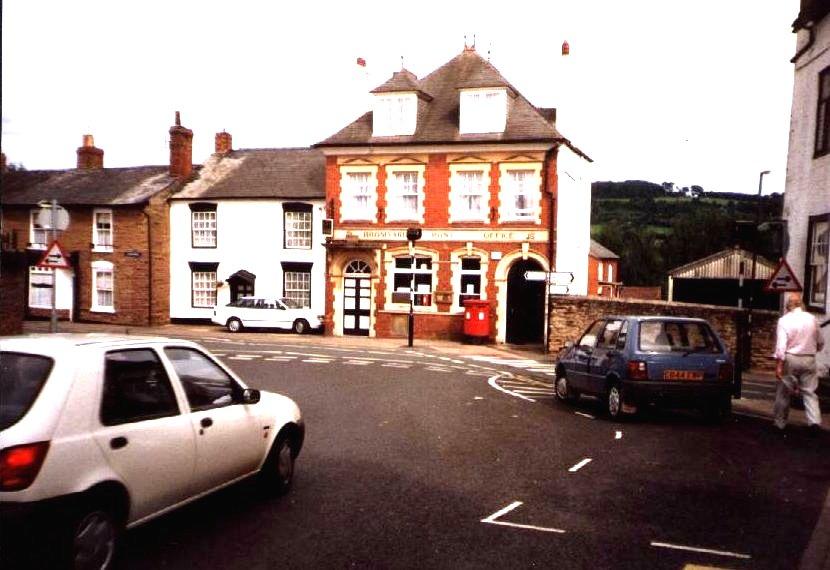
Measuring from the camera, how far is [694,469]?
8.35 m

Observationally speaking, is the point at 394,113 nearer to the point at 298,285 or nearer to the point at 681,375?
the point at 298,285

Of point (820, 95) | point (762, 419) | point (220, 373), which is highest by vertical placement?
point (820, 95)

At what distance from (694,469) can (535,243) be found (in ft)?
63.3

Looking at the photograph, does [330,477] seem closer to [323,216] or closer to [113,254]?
[323,216]

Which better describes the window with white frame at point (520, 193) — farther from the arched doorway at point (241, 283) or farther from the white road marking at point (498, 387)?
the arched doorway at point (241, 283)

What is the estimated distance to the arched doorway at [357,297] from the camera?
29.8m

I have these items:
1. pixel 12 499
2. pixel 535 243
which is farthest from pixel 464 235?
pixel 12 499

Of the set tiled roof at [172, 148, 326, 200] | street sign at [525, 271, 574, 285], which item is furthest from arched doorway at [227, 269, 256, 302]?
street sign at [525, 271, 574, 285]

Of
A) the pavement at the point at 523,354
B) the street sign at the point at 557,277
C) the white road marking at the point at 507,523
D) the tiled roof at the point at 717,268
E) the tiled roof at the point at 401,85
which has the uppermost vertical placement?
the tiled roof at the point at 401,85

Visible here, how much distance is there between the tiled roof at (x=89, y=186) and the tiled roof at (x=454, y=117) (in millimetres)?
10312

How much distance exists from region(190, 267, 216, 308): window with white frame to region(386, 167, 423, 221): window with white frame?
949 centimetres

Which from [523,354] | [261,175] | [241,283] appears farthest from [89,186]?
[523,354]

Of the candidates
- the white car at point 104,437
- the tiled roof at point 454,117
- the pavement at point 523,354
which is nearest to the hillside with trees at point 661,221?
the tiled roof at point 454,117

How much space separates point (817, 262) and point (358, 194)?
60.4 ft
